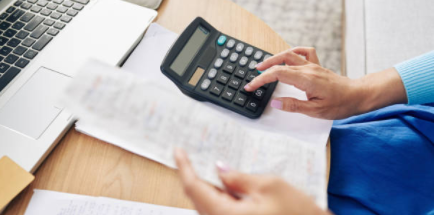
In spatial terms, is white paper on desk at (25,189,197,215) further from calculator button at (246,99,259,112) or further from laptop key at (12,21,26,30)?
laptop key at (12,21,26,30)

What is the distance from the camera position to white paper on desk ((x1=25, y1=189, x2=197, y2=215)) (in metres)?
0.43

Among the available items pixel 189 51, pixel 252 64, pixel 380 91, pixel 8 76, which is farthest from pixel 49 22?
pixel 380 91

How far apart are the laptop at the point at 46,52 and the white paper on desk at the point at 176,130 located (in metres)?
0.17

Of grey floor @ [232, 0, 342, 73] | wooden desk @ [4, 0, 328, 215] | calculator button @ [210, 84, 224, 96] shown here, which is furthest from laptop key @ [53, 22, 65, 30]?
grey floor @ [232, 0, 342, 73]

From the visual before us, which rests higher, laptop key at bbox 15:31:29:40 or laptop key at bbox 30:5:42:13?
laptop key at bbox 30:5:42:13

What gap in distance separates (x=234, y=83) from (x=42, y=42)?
1.14 ft

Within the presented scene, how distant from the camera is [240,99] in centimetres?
49

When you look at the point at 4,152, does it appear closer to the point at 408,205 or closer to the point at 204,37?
the point at 204,37

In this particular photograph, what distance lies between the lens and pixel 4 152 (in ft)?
1.47

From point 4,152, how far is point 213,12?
16.9 inches

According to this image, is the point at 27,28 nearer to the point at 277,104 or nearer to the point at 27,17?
the point at 27,17

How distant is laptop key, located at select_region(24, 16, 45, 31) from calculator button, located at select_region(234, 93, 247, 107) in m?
0.39

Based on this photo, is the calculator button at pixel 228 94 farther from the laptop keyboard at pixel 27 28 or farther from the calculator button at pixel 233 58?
the laptop keyboard at pixel 27 28

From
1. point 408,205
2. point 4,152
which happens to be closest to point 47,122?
point 4,152
